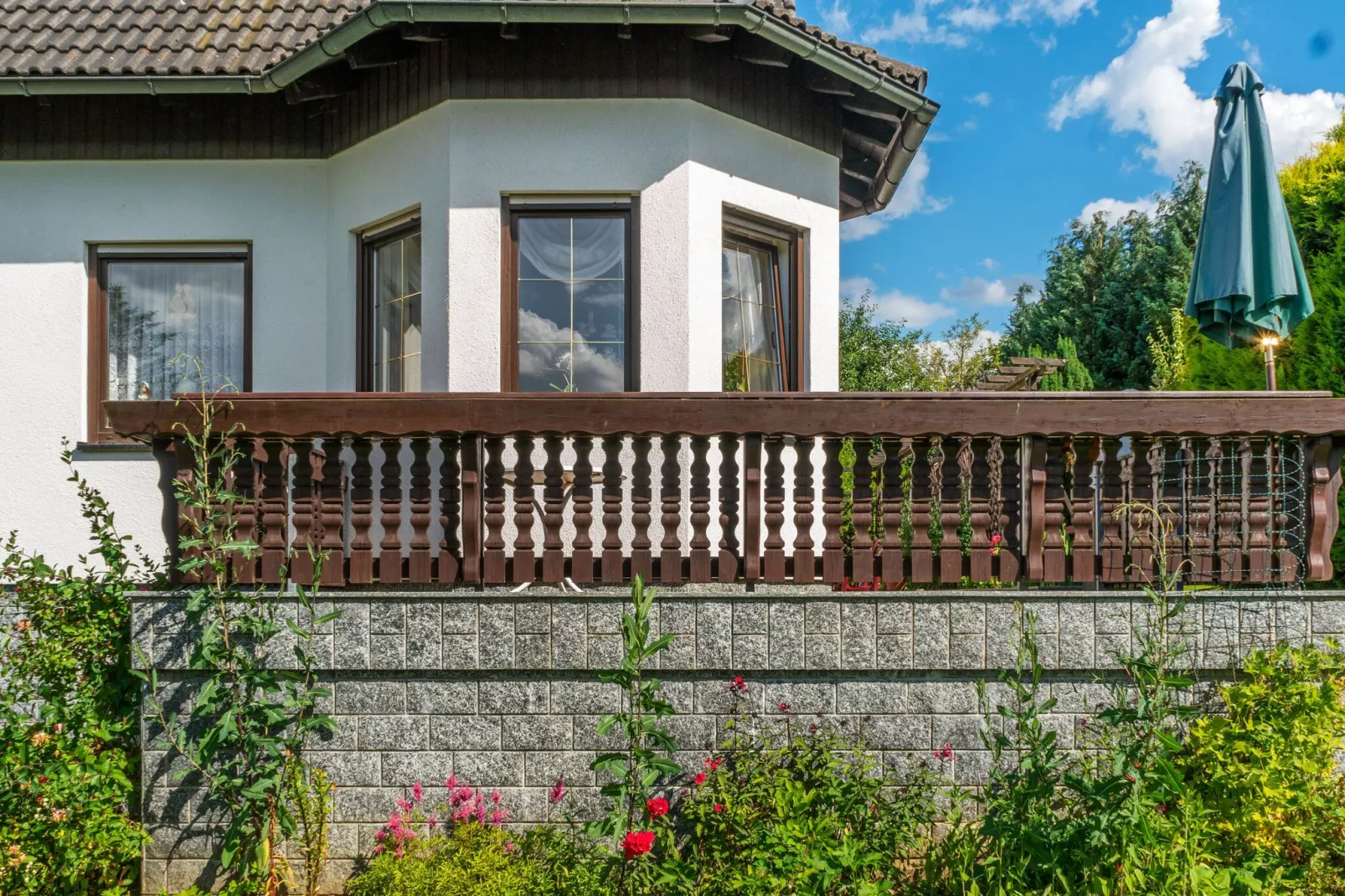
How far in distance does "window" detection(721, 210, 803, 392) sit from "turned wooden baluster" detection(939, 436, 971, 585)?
6.82 feet

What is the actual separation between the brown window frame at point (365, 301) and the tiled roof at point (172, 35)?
1328 millimetres

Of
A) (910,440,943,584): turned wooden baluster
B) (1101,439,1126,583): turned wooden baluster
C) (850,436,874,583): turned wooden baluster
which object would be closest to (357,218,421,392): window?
(850,436,874,583): turned wooden baluster

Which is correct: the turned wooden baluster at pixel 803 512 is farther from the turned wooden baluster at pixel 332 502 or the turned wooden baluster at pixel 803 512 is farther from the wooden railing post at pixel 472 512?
the turned wooden baluster at pixel 332 502

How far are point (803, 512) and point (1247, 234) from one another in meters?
3.47

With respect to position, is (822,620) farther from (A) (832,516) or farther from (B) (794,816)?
(B) (794,816)

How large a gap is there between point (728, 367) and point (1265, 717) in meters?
3.67

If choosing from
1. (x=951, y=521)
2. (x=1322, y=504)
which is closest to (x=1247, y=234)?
(x=1322, y=504)

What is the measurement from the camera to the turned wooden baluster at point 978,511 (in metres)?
4.09

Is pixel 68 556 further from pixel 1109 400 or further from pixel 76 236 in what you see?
pixel 1109 400

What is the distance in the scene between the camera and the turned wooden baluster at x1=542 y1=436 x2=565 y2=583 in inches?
161

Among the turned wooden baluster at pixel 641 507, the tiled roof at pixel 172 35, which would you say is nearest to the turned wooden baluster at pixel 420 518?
the turned wooden baluster at pixel 641 507

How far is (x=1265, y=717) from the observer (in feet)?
12.1

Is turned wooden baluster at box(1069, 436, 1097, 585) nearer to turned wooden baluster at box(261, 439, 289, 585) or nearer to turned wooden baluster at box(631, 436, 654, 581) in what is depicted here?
turned wooden baluster at box(631, 436, 654, 581)

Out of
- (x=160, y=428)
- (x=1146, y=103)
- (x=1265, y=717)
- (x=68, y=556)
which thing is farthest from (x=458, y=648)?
(x=1146, y=103)
